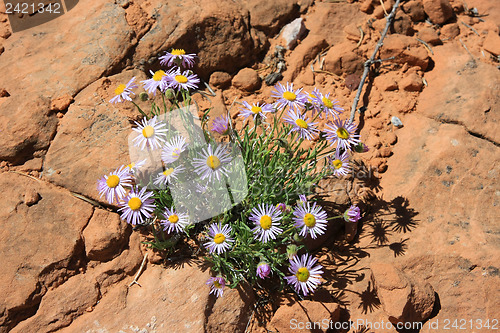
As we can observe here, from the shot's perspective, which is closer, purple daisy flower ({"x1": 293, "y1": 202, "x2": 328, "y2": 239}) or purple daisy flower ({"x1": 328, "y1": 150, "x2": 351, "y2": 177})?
purple daisy flower ({"x1": 293, "y1": 202, "x2": 328, "y2": 239})

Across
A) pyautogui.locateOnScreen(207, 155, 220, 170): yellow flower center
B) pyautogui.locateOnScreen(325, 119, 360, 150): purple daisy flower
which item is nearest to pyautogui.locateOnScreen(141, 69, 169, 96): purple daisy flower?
pyautogui.locateOnScreen(207, 155, 220, 170): yellow flower center

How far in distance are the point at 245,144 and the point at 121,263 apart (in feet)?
4.66

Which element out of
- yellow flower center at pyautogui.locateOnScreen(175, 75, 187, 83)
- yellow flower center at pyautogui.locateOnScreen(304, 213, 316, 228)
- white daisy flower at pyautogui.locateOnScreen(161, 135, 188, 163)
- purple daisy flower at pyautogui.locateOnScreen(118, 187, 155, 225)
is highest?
yellow flower center at pyautogui.locateOnScreen(175, 75, 187, 83)

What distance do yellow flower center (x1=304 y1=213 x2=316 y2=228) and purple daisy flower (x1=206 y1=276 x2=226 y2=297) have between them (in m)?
0.78

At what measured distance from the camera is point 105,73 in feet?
12.4

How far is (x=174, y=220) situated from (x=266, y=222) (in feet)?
2.40

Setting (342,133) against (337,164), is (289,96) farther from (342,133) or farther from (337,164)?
(337,164)

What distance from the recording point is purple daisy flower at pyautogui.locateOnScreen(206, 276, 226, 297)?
296cm

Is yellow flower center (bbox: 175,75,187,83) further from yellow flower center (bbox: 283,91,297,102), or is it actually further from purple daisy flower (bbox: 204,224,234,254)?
purple daisy flower (bbox: 204,224,234,254)

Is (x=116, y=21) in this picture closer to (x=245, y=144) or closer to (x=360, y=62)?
(x=245, y=144)

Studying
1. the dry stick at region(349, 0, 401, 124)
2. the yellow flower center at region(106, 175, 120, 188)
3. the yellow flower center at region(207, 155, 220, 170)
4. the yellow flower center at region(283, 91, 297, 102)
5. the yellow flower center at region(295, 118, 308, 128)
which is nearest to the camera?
the yellow flower center at region(207, 155, 220, 170)

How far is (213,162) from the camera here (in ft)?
9.41

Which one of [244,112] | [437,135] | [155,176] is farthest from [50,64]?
[437,135]

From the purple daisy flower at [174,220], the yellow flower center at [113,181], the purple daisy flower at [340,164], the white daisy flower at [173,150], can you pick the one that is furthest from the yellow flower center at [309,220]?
A: the yellow flower center at [113,181]
